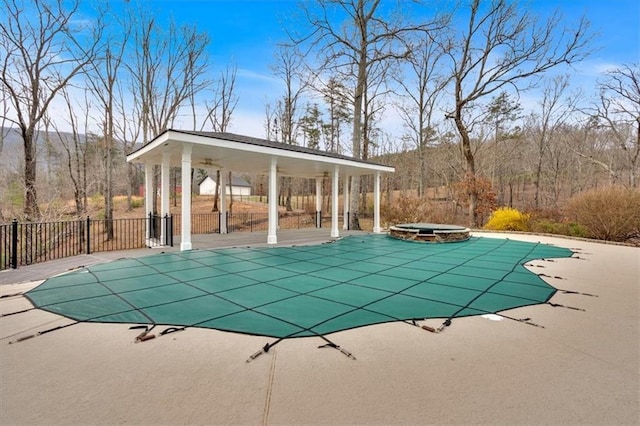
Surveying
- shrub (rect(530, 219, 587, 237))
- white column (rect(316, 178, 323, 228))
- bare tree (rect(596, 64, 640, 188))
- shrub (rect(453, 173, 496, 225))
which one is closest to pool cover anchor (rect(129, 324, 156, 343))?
white column (rect(316, 178, 323, 228))

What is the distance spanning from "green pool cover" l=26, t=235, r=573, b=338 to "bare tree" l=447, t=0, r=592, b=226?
446 inches

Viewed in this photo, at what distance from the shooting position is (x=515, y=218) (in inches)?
516

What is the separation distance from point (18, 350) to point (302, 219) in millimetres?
17188

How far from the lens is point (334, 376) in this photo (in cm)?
223

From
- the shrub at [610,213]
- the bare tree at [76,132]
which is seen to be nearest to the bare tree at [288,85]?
the bare tree at [76,132]

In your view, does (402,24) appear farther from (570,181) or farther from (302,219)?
(570,181)

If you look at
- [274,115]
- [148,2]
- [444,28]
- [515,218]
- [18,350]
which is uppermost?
[148,2]

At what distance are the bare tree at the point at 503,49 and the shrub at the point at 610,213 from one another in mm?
4981

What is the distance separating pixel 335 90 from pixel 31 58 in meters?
13.4

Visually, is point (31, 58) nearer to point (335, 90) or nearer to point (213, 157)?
point (213, 157)

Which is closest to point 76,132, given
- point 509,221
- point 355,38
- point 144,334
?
point 355,38

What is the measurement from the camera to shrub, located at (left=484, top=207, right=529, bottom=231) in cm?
1306

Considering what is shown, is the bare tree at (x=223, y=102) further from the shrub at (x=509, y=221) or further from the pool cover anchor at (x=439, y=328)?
the pool cover anchor at (x=439, y=328)

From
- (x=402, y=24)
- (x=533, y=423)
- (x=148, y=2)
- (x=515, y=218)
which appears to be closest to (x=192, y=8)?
(x=148, y=2)
